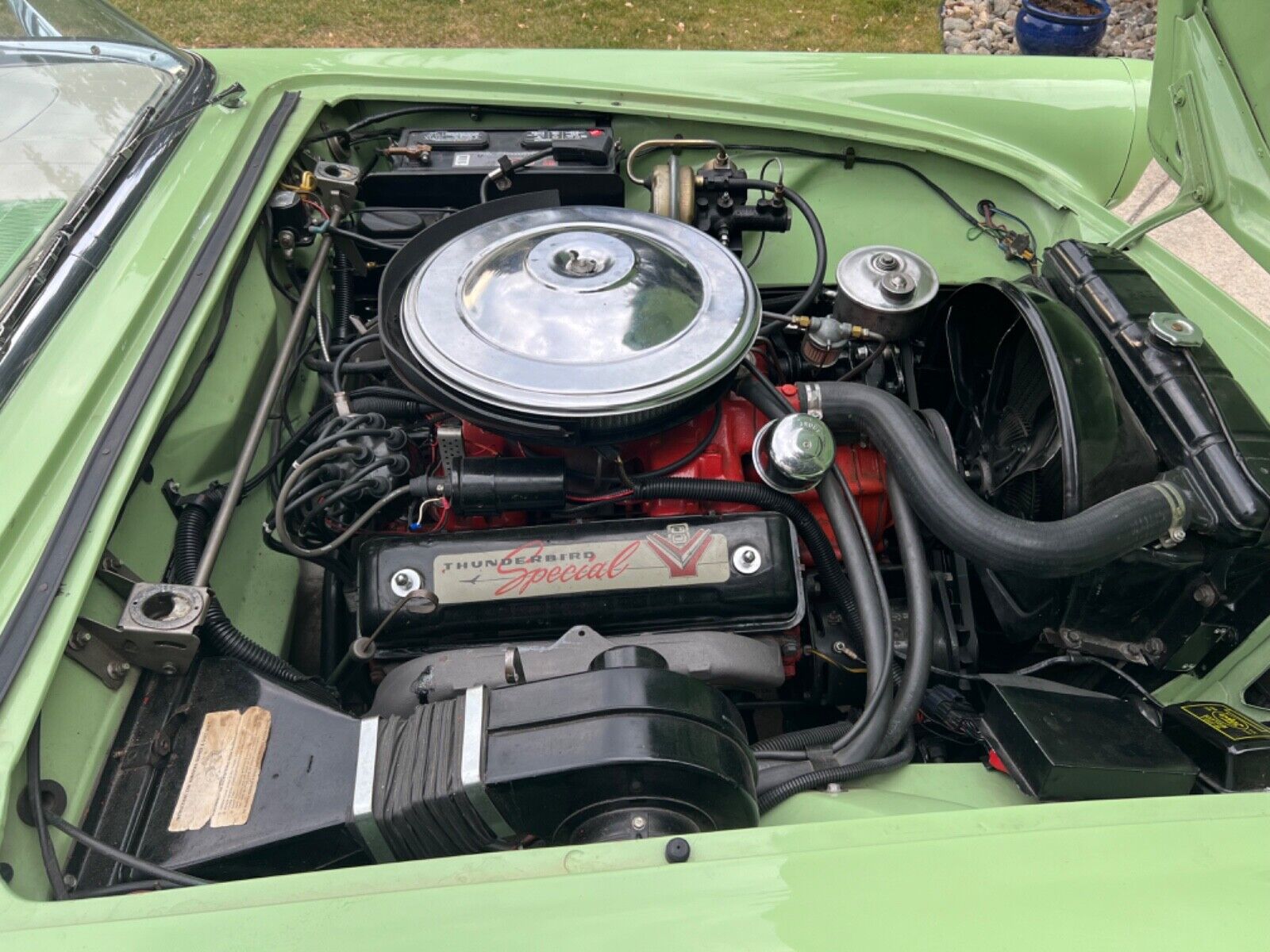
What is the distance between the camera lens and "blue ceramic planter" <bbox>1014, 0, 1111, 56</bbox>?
439 cm

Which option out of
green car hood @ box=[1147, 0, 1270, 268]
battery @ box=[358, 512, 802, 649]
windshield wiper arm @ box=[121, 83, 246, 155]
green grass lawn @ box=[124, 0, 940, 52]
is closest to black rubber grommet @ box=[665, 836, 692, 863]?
battery @ box=[358, 512, 802, 649]

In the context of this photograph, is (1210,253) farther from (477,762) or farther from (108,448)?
(108,448)

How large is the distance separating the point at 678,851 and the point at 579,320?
0.81 m

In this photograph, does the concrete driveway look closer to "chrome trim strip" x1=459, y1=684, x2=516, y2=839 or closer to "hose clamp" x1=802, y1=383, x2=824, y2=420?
"hose clamp" x1=802, y1=383, x2=824, y2=420

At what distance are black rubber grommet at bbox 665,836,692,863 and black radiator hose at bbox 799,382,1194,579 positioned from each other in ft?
2.05

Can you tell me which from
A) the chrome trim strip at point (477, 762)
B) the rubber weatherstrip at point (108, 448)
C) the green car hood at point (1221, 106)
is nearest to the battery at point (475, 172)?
the rubber weatherstrip at point (108, 448)

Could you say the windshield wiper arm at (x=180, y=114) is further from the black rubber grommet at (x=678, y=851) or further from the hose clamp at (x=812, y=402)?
the black rubber grommet at (x=678, y=851)

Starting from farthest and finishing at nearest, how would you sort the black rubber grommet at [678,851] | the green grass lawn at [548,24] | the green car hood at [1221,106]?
the green grass lawn at [548,24] → the green car hood at [1221,106] → the black rubber grommet at [678,851]

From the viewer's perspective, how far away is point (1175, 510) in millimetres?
1101

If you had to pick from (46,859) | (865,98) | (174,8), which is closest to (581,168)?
(865,98)

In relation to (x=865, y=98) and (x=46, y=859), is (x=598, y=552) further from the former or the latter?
(x=865, y=98)

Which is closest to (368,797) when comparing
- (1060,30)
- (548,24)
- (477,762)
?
(477,762)

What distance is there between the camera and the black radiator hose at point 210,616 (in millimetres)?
1117

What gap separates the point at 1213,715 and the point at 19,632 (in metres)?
1.56
